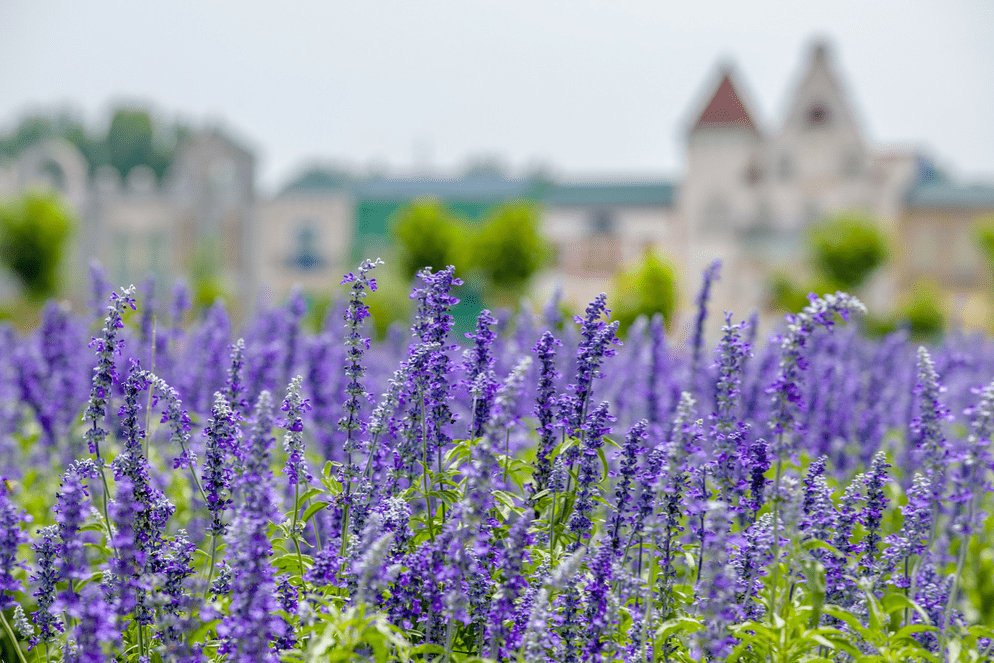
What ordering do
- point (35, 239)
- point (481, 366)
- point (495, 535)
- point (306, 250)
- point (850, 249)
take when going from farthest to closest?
point (306, 250)
point (35, 239)
point (850, 249)
point (481, 366)
point (495, 535)

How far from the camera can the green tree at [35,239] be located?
35.8 meters

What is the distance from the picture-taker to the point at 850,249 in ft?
113

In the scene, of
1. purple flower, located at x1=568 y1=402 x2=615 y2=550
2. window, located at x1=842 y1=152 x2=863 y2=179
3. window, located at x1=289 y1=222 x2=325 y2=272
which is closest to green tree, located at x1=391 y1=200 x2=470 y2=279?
window, located at x1=289 y1=222 x2=325 y2=272

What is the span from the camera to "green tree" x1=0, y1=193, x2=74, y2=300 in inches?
1410

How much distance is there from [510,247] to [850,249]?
47.1ft

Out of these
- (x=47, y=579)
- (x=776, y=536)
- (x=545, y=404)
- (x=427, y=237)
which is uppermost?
(x=427, y=237)

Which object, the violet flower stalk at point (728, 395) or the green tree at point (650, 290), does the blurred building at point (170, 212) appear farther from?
the violet flower stalk at point (728, 395)

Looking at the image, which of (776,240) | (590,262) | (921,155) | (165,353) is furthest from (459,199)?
(165,353)

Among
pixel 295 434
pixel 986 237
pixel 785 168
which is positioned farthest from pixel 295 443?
pixel 785 168

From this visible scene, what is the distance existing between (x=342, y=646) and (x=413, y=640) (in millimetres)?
631

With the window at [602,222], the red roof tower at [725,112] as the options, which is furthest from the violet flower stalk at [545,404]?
the window at [602,222]

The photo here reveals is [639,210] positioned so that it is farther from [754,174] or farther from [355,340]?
[355,340]

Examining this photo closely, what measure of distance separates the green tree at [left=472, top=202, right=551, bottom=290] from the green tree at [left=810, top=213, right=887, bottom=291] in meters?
12.5

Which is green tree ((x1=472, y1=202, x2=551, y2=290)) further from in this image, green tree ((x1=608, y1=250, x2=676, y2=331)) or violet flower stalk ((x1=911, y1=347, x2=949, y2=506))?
violet flower stalk ((x1=911, y1=347, x2=949, y2=506))
